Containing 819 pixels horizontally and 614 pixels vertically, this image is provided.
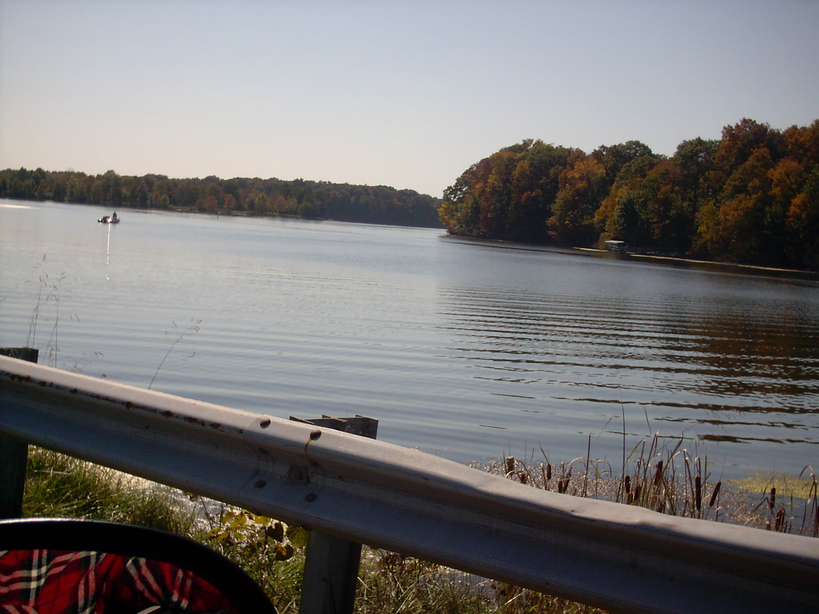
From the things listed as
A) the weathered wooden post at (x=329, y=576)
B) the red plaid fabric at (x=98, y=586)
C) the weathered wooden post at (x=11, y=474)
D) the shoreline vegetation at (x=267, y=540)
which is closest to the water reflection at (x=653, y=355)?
the shoreline vegetation at (x=267, y=540)

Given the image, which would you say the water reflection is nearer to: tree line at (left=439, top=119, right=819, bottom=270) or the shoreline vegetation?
the shoreline vegetation

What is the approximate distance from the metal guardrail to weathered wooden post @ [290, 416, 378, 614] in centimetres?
14

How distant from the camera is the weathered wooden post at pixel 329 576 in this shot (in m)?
2.01

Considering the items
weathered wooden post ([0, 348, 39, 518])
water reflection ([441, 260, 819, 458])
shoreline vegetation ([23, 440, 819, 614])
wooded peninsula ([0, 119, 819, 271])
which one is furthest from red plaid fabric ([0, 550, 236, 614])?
wooded peninsula ([0, 119, 819, 271])

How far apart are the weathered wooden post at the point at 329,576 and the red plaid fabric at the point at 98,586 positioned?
0.67 m

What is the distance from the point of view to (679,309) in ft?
93.1

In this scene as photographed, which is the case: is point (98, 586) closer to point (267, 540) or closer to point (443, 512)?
point (443, 512)

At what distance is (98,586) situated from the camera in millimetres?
1373

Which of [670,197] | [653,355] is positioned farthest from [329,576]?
[670,197]

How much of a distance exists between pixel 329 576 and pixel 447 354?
44.0 feet

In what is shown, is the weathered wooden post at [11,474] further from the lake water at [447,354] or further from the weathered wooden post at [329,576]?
the lake water at [447,354]

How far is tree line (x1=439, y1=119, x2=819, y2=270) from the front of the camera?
77438 mm

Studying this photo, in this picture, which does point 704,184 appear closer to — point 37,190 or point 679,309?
point 679,309

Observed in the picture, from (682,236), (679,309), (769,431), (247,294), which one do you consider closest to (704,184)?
(682,236)
